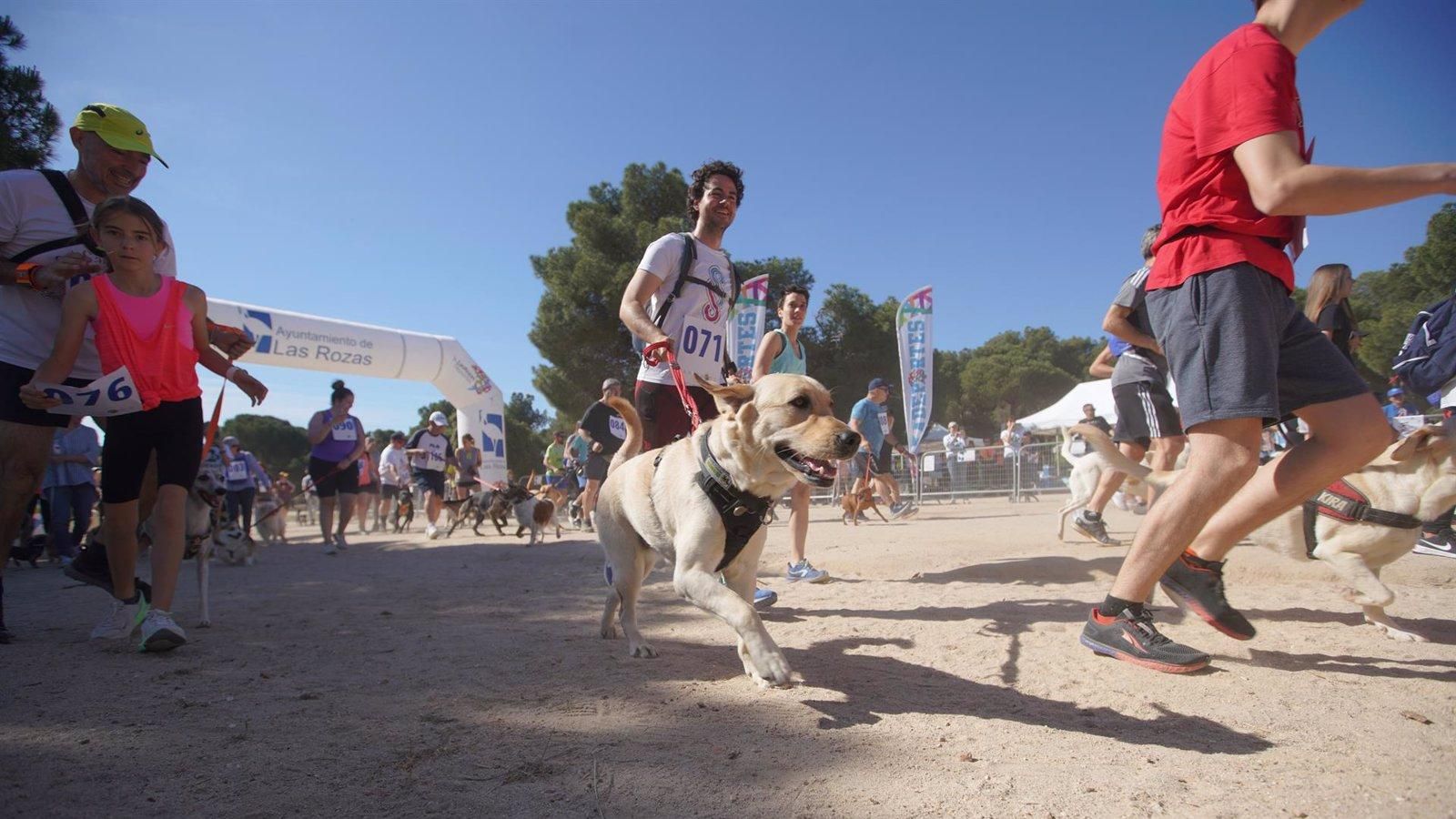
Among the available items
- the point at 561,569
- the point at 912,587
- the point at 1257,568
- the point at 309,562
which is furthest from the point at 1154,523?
the point at 309,562

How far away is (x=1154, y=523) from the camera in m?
2.22

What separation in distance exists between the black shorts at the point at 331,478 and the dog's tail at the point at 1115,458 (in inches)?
311

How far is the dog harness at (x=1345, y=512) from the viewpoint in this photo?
114 inches

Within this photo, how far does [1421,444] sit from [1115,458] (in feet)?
4.65

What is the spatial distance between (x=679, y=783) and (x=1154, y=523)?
5.72 feet

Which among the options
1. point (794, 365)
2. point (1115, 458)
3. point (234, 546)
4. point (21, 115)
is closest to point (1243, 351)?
point (1115, 458)

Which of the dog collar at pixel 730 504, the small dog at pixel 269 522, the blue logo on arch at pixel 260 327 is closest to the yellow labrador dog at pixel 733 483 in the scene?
the dog collar at pixel 730 504

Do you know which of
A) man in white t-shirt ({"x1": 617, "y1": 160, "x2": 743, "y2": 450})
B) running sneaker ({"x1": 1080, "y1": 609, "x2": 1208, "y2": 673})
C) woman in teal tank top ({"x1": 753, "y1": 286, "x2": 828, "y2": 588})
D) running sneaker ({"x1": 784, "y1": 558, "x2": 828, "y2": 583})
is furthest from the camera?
running sneaker ({"x1": 784, "y1": 558, "x2": 828, "y2": 583})

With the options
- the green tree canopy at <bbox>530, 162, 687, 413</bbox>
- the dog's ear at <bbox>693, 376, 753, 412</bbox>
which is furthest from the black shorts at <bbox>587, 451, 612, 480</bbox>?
the green tree canopy at <bbox>530, 162, 687, 413</bbox>

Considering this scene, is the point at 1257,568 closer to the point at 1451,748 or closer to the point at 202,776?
the point at 1451,748

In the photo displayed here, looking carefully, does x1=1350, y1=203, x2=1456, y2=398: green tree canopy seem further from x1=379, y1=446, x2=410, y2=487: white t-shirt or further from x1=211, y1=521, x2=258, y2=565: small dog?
x1=211, y1=521, x2=258, y2=565: small dog

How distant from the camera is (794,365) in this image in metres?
5.08

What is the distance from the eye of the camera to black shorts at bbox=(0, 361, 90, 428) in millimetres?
2734

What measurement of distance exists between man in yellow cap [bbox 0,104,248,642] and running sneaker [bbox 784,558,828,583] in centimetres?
385
